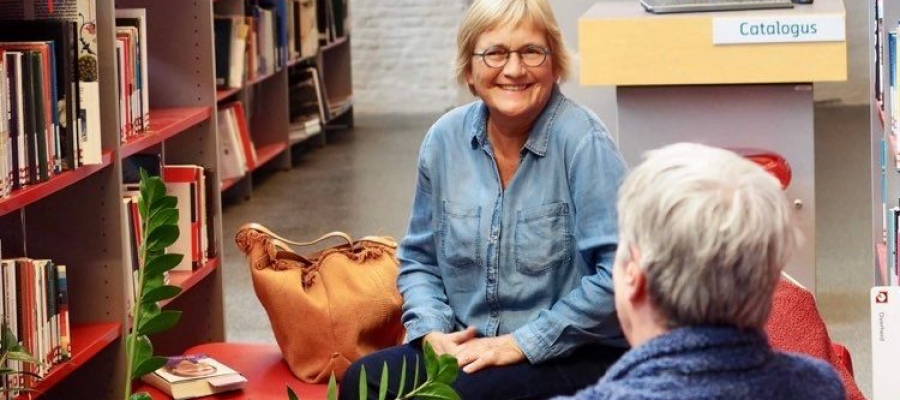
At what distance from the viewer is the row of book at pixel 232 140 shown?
6.86 meters

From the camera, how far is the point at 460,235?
112 inches

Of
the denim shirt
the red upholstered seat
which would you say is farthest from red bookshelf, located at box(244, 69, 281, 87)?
the denim shirt

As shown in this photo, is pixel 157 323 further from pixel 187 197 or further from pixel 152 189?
pixel 187 197

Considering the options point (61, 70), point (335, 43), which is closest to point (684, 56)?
point (61, 70)

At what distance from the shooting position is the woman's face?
2824 mm

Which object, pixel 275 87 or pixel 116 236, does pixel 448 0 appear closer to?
pixel 275 87

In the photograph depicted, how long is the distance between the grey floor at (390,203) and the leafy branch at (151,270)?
101 inches

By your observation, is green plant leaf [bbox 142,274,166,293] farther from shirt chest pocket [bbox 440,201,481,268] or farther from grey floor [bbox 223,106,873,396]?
grey floor [bbox 223,106,873,396]

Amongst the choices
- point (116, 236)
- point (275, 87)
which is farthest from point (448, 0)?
point (116, 236)

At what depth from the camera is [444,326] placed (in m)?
2.86

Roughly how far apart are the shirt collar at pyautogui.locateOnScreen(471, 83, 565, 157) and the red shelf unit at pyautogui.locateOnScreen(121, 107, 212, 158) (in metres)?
0.86

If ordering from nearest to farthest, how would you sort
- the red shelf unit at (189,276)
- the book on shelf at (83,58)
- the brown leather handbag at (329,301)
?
the book on shelf at (83,58)
the brown leather handbag at (329,301)
the red shelf unit at (189,276)

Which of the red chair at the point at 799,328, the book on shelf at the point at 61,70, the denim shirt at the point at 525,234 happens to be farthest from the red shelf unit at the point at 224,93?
the red chair at the point at 799,328

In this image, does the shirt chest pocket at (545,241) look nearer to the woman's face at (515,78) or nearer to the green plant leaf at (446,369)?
the woman's face at (515,78)
